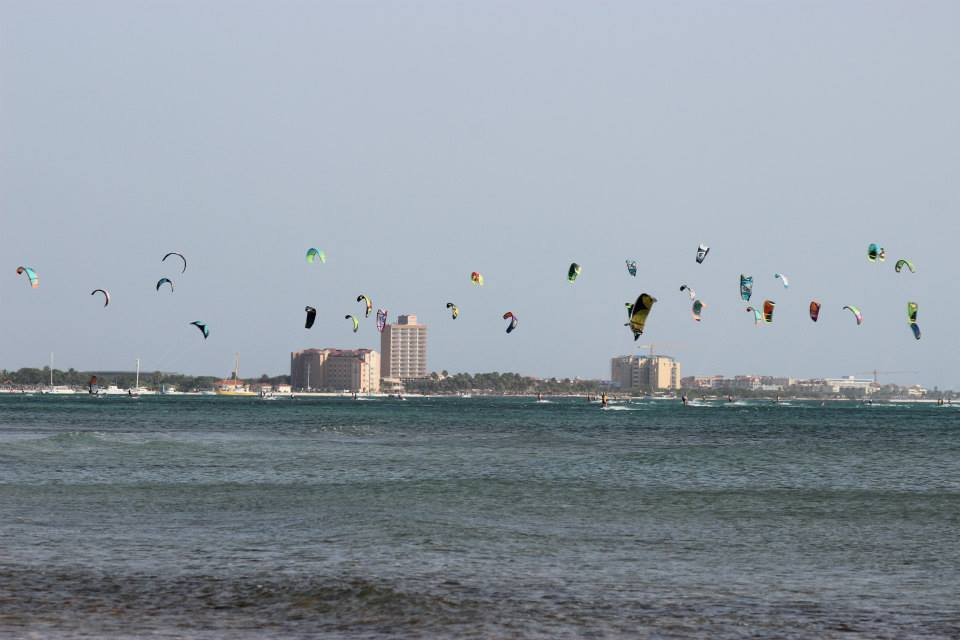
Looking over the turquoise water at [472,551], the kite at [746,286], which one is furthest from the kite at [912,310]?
the turquoise water at [472,551]

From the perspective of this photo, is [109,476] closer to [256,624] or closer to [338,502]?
[338,502]

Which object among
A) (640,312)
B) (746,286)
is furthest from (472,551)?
(746,286)

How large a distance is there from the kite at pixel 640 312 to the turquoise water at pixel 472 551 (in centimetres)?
361

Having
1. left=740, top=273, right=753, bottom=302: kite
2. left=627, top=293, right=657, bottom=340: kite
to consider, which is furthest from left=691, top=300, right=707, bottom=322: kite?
left=627, top=293, right=657, bottom=340: kite

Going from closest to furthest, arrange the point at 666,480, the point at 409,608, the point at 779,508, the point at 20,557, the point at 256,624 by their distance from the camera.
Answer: the point at 256,624
the point at 409,608
the point at 20,557
the point at 779,508
the point at 666,480

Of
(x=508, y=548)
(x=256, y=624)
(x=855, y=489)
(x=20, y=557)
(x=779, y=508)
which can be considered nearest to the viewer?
(x=256, y=624)

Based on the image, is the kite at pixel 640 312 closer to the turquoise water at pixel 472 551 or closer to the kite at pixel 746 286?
the turquoise water at pixel 472 551

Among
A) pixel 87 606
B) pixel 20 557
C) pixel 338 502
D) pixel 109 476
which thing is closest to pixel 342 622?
pixel 87 606

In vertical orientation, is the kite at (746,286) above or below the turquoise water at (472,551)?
above

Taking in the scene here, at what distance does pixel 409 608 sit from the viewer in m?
11.4

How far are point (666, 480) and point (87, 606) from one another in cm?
1903

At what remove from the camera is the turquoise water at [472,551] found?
10789 mm

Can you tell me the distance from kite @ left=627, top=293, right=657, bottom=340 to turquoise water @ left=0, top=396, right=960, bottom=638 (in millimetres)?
3613

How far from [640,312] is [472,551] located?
11863 mm
